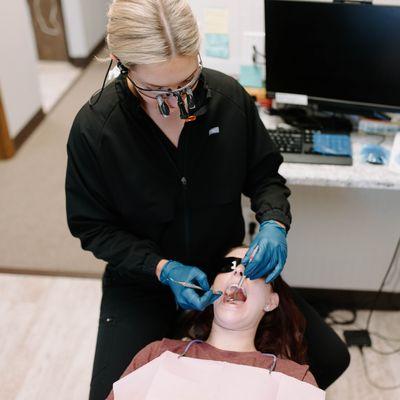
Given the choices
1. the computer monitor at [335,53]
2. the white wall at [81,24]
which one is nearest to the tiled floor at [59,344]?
the computer monitor at [335,53]

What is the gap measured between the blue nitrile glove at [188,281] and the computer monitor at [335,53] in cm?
82

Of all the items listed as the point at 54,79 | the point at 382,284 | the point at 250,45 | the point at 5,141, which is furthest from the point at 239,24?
the point at 54,79

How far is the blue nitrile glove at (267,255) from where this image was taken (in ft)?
4.27

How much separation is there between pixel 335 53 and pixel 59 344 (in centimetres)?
157

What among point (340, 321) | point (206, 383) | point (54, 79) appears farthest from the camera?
point (54, 79)

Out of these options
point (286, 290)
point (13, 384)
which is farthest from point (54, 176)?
point (286, 290)

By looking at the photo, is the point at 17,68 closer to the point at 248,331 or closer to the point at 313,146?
the point at 313,146

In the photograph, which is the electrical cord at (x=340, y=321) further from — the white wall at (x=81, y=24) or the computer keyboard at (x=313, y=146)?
the white wall at (x=81, y=24)

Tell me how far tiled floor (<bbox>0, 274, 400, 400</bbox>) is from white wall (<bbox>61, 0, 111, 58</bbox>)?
2.77 m

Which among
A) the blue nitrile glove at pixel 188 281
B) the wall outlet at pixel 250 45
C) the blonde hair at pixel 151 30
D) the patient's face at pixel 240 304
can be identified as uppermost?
the blonde hair at pixel 151 30

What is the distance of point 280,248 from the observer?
133 centimetres

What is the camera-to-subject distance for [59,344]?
2051 millimetres

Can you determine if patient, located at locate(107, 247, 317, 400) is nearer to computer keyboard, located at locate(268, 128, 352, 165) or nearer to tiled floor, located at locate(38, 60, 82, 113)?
computer keyboard, located at locate(268, 128, 352, 165)

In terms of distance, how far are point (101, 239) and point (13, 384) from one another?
0.91m
